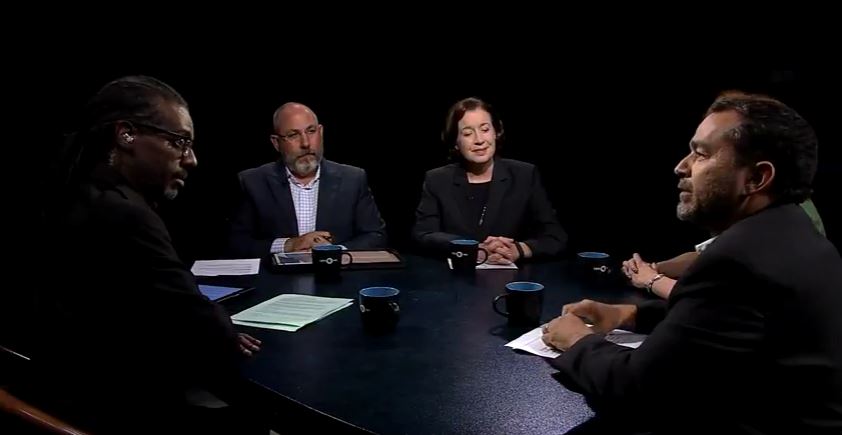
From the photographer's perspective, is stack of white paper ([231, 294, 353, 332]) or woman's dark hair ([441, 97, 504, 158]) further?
woman's dark hair ([441, 97, 504, 158])

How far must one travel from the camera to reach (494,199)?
3084 millimetres

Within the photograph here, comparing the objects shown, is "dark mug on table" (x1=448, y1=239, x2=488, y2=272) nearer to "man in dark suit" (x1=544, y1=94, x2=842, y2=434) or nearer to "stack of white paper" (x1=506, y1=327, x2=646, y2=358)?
"stack of white paper" (x1=506, y1=327, x2=646, y2=358)

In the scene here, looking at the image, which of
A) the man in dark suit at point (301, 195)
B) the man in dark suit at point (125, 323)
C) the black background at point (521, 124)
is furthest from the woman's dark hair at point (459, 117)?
the man in dark suit at point (125, 323)

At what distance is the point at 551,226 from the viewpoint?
291 centimetres

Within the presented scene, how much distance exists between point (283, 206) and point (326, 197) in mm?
195

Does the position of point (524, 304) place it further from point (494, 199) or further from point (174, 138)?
point (494, 199)

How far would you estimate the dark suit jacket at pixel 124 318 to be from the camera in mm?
1464

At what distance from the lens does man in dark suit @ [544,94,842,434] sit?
3.82ft

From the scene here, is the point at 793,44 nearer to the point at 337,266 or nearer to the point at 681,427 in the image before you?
the point at 337,266

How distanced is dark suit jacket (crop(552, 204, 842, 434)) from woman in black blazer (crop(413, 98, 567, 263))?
5.66ft

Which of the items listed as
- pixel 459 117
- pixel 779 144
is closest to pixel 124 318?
pixel 779 144

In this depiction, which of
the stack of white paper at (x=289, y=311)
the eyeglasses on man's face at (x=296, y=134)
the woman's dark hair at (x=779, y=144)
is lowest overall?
the stack of white paper at (x=289, y=311)

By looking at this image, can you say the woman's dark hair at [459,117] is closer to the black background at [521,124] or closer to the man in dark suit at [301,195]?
the man in dark suit at [301,195]

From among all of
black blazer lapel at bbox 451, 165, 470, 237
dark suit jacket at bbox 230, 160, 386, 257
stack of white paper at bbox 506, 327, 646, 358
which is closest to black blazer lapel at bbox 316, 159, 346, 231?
dark suit jacket at bbox 230, 160, 386, 257
